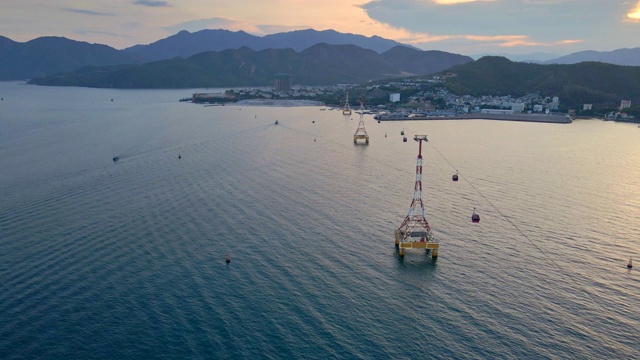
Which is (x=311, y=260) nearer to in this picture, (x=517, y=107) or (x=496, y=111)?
(x=496, y=111)

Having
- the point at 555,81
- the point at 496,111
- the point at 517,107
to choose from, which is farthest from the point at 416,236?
the point at 555,81

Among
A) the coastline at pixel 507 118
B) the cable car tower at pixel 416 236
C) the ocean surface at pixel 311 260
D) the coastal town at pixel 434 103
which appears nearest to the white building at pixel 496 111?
the coastal town at pixel 434 103

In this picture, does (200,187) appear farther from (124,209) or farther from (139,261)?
(139,261)

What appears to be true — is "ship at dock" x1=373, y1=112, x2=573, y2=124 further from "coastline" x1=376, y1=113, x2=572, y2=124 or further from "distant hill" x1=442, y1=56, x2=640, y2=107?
"distant hill" x1=442, y1=56, x2=640, y2=107

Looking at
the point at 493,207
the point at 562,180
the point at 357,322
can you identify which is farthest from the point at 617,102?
the point at 357,322

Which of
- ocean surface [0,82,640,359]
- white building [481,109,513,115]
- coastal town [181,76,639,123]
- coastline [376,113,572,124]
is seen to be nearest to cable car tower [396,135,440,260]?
ocean surface [0,82,640,359]

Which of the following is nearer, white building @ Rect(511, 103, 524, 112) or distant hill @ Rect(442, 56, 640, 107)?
white building @ Rect(511, 103, 524, 112)
